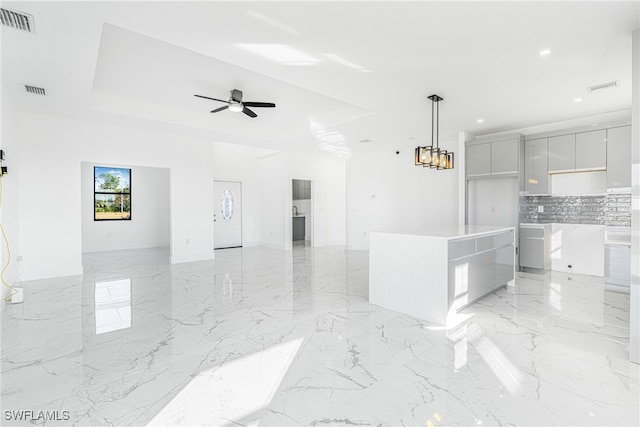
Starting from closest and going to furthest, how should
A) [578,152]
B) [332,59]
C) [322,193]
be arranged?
[332,59]
[578,152]
[322,193]

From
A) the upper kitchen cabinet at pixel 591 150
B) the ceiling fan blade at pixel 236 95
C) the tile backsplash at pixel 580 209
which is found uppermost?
the ceiling fan blade at pixel 236 95

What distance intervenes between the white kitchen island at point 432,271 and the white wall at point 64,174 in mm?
4782

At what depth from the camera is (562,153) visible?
5434 mm

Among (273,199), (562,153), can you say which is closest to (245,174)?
(273,199)

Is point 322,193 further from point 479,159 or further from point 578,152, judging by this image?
point 578,152

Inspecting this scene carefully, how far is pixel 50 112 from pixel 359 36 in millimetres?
5254

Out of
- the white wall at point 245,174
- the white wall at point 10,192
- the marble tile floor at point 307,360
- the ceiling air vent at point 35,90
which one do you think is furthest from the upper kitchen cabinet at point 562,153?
the white wall at point 10,192

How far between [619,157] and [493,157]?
1742 mm

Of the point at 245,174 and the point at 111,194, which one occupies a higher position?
the point at 245,174

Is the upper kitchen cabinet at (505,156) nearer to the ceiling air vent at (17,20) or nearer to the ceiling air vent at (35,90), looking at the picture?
the ceiling air vent at (17,20)

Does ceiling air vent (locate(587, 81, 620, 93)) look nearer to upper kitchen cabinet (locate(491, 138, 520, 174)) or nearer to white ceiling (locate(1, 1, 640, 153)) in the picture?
white ceiling (locate(1, 1, 640, 153))

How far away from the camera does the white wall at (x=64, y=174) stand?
508cm

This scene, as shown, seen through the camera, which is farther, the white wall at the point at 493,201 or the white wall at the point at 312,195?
the white wall at the point at 312,195

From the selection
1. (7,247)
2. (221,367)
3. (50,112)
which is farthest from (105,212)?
(221,367)
